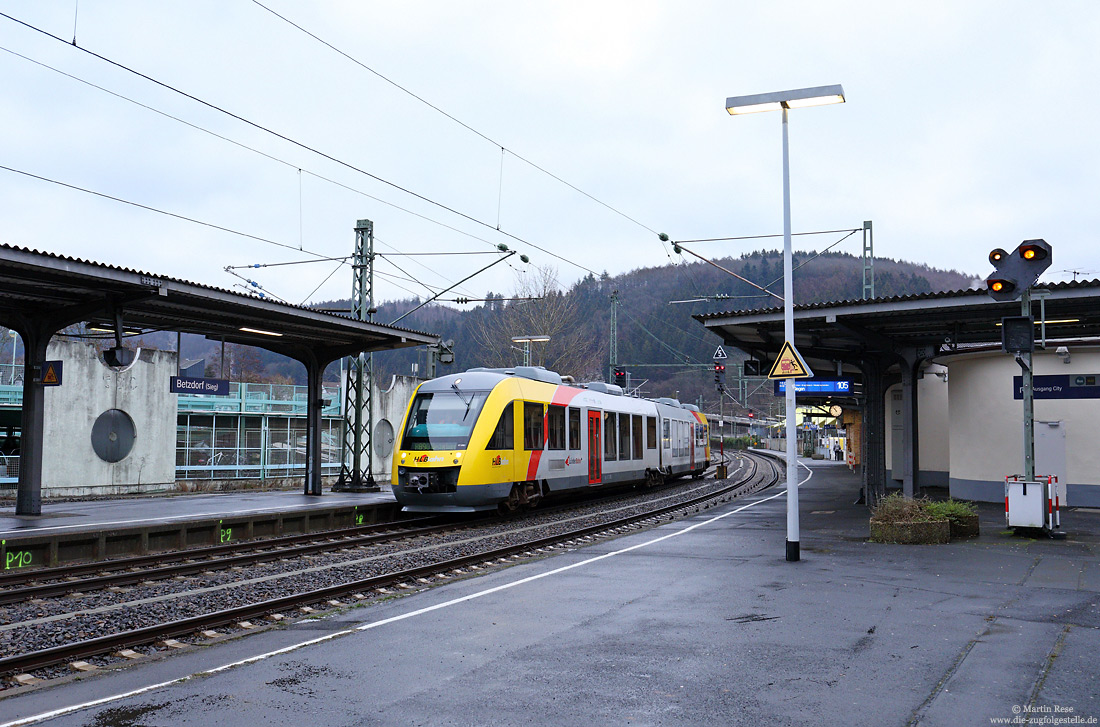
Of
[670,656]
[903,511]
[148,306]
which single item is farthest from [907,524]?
[148,306]

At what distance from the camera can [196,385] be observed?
21953 mm

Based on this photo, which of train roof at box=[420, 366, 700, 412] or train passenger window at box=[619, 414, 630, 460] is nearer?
train roof at box=[420, 366, 700, 412]

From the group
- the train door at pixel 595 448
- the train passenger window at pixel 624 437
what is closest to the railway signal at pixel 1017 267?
the train door at pixel 595 448

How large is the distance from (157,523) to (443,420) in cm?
570

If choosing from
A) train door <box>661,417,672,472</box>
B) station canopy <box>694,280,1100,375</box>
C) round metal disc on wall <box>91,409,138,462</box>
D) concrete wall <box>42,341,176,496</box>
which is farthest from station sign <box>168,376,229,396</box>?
train door <box>661,417,672,472</box>

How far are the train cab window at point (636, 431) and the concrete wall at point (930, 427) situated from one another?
878 centimetres

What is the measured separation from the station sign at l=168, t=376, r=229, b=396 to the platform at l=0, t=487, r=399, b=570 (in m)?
2.70

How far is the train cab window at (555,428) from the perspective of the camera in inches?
820

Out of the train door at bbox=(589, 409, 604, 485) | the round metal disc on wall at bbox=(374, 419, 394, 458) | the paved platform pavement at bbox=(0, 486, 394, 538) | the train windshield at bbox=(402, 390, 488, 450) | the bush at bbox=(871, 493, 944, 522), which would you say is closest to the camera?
the bush at bbox=(871, 493, 944, 522)

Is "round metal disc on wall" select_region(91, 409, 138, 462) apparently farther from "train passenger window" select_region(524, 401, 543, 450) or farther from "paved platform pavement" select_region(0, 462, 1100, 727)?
"paved platform pavement" select_region(0, 462, 1100, 727)

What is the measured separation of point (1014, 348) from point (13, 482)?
26044mm

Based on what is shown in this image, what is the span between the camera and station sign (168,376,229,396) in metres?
21.7

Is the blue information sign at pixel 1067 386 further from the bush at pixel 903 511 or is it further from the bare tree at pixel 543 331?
A: the bare tree at pixel 543 331

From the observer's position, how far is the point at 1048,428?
800 inches
